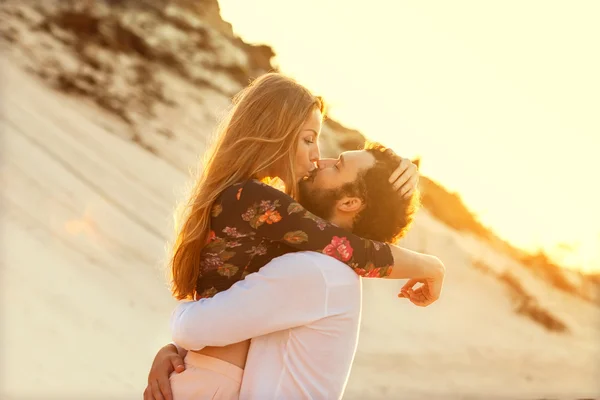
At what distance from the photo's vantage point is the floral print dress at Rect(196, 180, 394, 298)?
2.74 metres

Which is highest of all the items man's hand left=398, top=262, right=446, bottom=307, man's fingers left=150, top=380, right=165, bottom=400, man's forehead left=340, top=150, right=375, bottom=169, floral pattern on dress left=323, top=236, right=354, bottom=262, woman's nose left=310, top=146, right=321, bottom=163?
man's forehead left=340, top=150, right=375, bottom=169

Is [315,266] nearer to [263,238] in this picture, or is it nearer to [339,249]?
[339,249]

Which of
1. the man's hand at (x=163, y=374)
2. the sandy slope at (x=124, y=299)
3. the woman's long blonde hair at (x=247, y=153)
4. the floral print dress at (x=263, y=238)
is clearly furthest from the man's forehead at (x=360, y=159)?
the sandy slope at (x=124, y=299)

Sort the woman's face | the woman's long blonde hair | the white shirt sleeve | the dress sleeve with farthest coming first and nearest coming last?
the woman's face → the woman's long blonde hair → the dress sleeve → the white shirt sleeve

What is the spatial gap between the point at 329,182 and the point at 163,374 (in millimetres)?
933

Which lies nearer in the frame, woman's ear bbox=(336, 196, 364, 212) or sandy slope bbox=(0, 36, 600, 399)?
woman's ear bbox=(336, 196, 364, 212)

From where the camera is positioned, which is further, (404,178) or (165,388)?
(404,178)

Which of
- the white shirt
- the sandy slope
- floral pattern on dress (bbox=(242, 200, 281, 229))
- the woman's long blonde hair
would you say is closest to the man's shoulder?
the white shirt

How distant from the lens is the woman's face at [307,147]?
3064 millimetres

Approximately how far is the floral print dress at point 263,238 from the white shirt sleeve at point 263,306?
102 millimetres

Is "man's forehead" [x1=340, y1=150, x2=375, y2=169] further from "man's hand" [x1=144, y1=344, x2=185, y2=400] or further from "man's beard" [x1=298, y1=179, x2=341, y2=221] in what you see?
"man's hand" [x1=144, y1=344, x2=185, y2=400]

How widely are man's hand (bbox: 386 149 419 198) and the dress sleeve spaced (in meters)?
0.38

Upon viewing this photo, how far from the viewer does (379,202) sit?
3.10m

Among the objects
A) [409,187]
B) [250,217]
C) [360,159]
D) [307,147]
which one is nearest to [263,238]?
[250,217]
